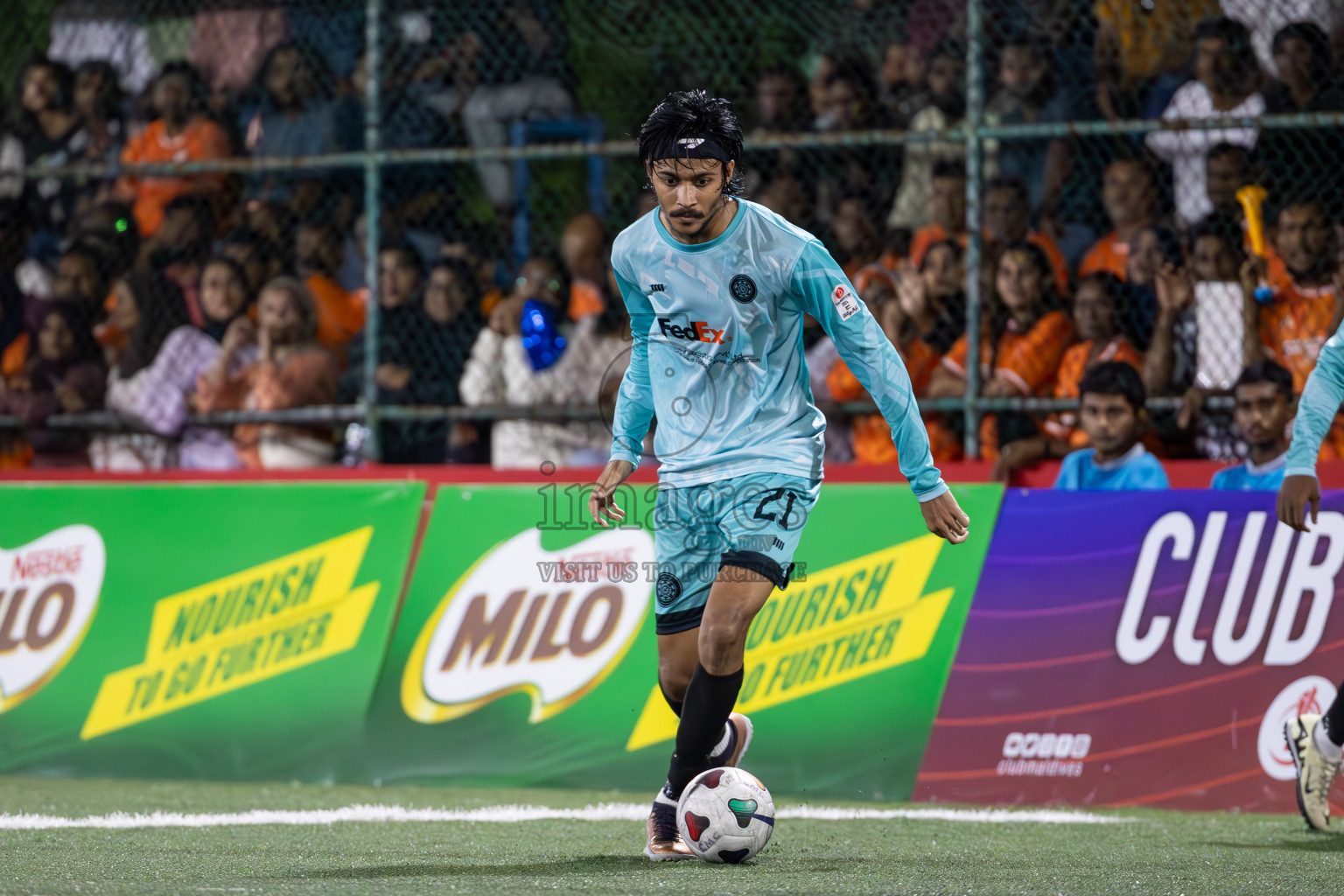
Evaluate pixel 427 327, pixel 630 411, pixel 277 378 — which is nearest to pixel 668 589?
pixel 630 411

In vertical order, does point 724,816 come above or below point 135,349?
below

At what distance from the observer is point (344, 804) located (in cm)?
639

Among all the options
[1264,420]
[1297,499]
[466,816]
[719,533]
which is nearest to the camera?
[719,533]

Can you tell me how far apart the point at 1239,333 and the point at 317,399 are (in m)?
4.33

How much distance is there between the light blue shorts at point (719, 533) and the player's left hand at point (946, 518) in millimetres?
341

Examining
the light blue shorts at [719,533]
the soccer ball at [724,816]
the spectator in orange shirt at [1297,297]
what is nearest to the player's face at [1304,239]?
the spectator in orange shirt at [1297,297]

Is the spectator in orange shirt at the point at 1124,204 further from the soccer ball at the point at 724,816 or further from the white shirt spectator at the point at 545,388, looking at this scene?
the soccer ball at the point at 724,816

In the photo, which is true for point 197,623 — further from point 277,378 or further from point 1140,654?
point 1140,654

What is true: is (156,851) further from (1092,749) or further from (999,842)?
(1092,749)

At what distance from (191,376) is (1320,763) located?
5868mm

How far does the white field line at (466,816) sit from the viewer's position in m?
5.77

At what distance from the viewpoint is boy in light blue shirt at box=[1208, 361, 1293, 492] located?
6871 millimetres

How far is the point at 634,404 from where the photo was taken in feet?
16.8

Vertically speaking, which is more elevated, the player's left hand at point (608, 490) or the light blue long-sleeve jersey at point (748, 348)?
the light blue long-sleeve jersey at point (748, 348)
